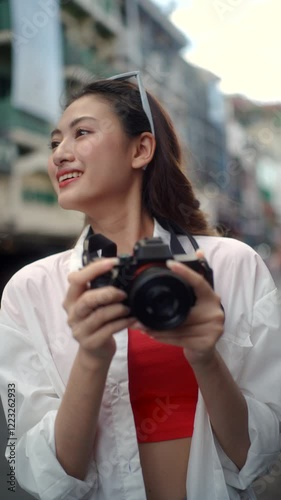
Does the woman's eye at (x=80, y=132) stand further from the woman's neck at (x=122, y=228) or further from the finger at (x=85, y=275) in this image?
the finger at (x=85, y=275)

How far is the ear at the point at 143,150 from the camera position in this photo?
0.73m

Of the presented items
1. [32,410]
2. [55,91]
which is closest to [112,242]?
[32,410]

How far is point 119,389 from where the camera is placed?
26.2 inches

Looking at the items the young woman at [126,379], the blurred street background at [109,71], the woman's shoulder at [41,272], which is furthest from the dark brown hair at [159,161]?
the blurred street background at [109,71]

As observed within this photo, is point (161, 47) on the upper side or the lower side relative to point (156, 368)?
upper

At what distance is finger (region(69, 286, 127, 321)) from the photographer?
509 millimetres

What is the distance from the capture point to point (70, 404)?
60cm

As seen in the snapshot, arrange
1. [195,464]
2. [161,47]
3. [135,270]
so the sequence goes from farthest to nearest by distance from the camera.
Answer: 1. [161,47]
2. [195,464]
3. [135,270]

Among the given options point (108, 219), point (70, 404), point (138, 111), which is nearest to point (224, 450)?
point (70, 404)

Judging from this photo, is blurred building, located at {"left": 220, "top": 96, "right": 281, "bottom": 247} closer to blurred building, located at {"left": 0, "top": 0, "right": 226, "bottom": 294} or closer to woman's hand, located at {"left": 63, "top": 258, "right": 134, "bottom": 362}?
blurred building, located at {"left": 0, "top": 0, "right": 226, "bottom": 294}

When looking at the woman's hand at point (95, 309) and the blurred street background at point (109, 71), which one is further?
the blurred street background at point (109, 71)

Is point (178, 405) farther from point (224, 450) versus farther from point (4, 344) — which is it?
point (4, 344)

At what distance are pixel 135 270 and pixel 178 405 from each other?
0.75 ft

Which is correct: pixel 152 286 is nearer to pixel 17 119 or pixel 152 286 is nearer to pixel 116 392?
pixel 116 392
